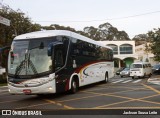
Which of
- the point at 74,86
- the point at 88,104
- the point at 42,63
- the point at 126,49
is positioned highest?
the point at 126,49

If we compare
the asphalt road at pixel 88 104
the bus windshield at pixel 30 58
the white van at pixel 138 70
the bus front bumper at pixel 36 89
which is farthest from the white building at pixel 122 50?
the bus front bumper at pixel 36 89

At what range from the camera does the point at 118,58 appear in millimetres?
79062

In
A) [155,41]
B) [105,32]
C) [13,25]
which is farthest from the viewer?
[105,32]

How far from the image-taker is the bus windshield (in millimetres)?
14211

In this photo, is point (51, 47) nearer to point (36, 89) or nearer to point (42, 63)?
point (42, 63)

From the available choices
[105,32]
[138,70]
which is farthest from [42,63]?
[105,32]

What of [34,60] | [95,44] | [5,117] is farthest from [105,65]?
[5,117]

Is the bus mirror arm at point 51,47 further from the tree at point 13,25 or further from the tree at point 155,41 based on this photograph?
the tree at point 155,41

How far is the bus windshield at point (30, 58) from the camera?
14211mm

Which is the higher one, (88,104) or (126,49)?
(126,49)

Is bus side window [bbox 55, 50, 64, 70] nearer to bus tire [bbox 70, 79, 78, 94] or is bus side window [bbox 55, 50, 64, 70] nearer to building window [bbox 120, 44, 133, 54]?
bus tire [bbox 70, 79, 78, 94]

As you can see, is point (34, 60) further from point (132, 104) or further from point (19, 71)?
point (132, 104)

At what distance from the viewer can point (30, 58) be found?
14.4m

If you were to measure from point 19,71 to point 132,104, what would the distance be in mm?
5631
